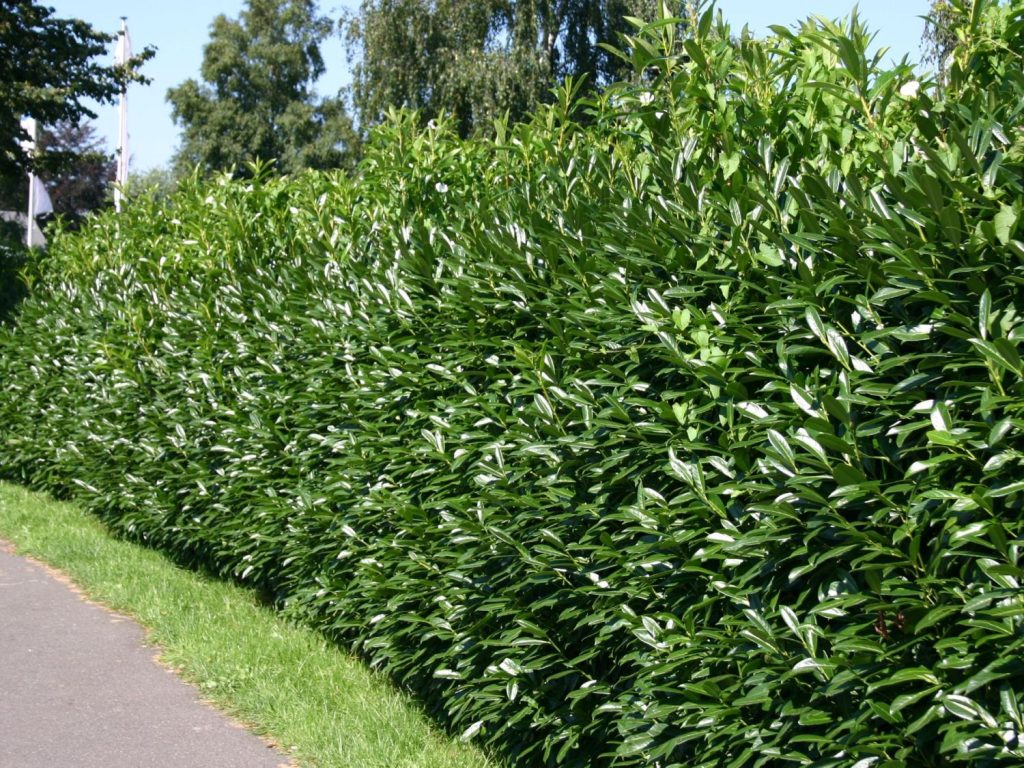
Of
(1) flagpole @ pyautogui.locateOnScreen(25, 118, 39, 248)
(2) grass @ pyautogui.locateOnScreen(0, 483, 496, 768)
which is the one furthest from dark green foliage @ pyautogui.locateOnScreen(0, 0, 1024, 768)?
(1) flagpole @ pyautogui.locateOnScreen(25, 118, 39, 248)

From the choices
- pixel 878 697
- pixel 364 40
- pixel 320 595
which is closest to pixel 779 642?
pixel 878 697

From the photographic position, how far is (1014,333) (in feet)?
8.61

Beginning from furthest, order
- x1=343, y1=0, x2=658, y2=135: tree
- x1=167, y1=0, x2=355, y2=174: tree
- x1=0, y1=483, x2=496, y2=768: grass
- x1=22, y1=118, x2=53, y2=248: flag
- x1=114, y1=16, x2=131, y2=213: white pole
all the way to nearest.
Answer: x1=167, y1=0, x2=355, y2=174: tree
x1=343, y1=0, x2=658, y2=135: tree
x1=22, y1=118, x2=53, y2=248: flag
x1=114, y1=16, x2=131, y2=213: white pole
x1=0, y1=483, x2=496, y2=768: grass

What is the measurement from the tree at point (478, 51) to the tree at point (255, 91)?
20.5 metres

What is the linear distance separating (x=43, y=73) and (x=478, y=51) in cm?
1686

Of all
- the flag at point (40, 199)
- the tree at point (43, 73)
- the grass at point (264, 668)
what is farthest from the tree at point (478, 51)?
the grass at point (264, 668)

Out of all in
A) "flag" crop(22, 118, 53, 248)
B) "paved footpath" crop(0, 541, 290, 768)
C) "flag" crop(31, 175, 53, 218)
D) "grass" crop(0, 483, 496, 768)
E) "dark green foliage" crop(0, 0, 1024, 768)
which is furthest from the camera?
"flag" crop(31, 175, 53, 218)

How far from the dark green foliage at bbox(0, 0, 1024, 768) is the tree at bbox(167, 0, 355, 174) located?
169 feet

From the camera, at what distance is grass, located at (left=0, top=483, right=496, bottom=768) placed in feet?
16.2

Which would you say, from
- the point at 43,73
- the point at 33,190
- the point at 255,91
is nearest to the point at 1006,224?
the point at 43,73

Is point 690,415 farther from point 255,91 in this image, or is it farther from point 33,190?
point 255,91

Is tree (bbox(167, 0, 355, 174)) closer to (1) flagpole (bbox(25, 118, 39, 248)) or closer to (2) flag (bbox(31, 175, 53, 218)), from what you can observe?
(2) flag (bbox(31, 175, 53, 218))

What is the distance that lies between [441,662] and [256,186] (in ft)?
13.9

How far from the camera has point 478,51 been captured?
110ft
